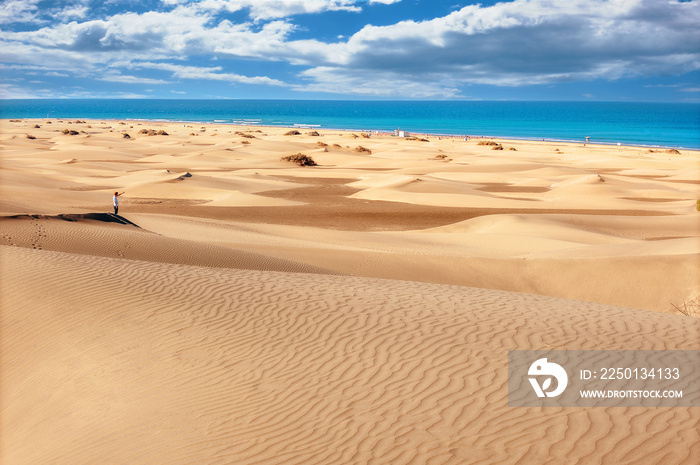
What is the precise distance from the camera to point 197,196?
28.2 meters

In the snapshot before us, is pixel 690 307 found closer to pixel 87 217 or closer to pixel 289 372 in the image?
pixel 289 372

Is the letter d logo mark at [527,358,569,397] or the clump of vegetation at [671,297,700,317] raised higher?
the letter d logo mark at [527,358,569,397]

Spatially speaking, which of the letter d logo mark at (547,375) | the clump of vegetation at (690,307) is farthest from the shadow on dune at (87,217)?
the clump of vegetation at (690,307)

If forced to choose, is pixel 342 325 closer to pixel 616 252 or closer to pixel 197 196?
pixel 616 252

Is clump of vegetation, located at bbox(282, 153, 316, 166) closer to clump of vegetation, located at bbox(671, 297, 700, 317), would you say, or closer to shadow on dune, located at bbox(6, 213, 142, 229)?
shadow on dune, located at bbox(6, 213, 142, 229)

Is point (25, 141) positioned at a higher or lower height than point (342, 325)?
higher

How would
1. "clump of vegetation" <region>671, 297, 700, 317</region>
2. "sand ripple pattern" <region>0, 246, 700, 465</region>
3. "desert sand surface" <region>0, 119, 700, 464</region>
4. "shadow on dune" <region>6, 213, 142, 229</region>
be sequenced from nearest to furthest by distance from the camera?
1. "sand ripple pattern" <region>0, 246, 700, 465</region>
2. "desert sand surface" <region>0, 119, 700, 464</region>
3. "clump of vegetation" <region>671, 297, 700, 317</region>
4. "shadow on dune" <region>6, 213, 142, 229</region>

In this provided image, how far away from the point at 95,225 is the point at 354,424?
12.5 m

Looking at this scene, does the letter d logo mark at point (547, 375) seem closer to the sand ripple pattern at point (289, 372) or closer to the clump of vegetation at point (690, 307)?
the sand ripple pattern at point (289, 372)

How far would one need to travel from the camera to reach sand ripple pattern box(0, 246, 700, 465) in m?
4.86

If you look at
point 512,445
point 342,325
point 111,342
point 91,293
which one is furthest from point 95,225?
point 512,445

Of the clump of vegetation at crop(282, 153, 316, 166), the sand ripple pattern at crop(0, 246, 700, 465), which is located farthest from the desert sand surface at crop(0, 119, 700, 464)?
the clump of vegetation at crop(282, 153, 316, 166)

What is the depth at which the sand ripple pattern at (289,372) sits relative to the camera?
4.86 m

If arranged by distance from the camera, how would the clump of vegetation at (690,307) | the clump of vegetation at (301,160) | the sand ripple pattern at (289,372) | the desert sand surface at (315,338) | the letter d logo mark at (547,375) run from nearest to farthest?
the sand ripple pattern at (289,372) < the desert sand surface at (315,338) < the letter d logo mark at (547,375) < the clump of vegetation at (690,307) < the clump of vegetation at (301,160)
